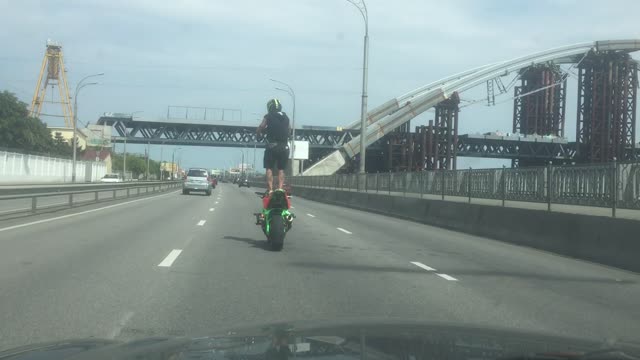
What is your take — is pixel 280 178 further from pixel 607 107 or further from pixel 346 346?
pixel 607 107

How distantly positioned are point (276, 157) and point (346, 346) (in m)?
8.13

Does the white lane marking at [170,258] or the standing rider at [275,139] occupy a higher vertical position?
the standing rider at [275,139]

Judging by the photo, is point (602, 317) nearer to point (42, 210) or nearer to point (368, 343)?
point (368, 343)

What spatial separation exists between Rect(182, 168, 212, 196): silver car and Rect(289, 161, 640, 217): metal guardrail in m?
21.2

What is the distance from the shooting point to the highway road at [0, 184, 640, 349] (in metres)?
6.54

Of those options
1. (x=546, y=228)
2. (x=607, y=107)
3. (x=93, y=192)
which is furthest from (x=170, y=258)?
(x=607, y=107)

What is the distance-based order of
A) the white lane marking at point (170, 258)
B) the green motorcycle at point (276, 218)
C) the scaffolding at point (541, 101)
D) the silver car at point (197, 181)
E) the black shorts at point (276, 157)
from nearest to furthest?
the white lane marking at point (170, 258) < the green motorcycle at point (276, 218) < the black shorts at point (276, 157) < the silver car at point (197, 181) < the scaffolding at point (541, 101)

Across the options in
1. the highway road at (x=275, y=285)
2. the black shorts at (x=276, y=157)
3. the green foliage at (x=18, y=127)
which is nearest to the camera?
the highway road at (x=275, y=285)

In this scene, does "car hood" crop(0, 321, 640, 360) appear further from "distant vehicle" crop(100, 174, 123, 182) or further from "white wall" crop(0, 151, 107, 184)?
"distant vehicle" crop(100, 174, 123, 182)

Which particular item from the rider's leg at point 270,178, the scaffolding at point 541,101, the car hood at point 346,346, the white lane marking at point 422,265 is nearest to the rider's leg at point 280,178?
the rider's leg at point 270,178

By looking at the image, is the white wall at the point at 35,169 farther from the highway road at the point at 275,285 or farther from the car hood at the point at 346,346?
the car hood at the point at 346,346

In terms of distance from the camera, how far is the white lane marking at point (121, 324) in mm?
5824

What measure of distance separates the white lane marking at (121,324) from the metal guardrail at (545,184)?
378 inches

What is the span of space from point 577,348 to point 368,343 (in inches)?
50.9
